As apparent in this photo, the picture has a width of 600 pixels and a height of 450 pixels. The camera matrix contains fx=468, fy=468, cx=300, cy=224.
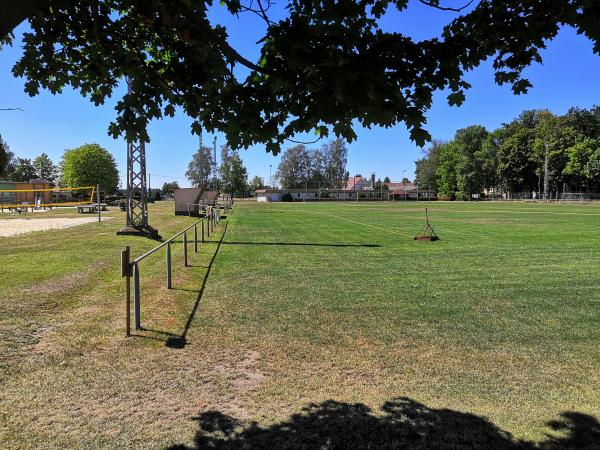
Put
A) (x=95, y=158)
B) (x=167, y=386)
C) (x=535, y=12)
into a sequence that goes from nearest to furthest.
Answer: (x=535, y=12), (x=167, y=386), (x=95, y=158)

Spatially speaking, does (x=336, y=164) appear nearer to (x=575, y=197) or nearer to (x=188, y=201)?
(x=575, y=197)

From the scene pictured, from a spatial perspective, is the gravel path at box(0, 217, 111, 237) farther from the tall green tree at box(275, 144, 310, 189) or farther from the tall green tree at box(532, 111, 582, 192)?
the tall green tree at box(275, 144, 310, 189)

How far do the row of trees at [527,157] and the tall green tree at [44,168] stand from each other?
102 metres

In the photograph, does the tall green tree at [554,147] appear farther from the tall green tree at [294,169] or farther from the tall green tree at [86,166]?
the tall green tree at [86,166]

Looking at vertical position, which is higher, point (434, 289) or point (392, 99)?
point (392, 99)

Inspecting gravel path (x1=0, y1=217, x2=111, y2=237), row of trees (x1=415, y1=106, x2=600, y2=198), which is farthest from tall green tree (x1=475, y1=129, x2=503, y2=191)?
gravel path (x1=0, y1=217, x2=111, y2=237)

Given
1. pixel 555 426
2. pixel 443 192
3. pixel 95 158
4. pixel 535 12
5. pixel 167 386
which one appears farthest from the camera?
pixel 443 192

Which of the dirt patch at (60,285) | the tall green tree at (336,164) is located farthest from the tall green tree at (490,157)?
the dirt patch at (60,285)

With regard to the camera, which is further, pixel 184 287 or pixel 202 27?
pixel 184 287

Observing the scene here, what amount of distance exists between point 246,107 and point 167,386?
2922 millimetres

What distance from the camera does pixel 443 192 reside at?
132 m

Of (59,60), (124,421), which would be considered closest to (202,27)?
(59,60)

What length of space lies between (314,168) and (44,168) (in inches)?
3197

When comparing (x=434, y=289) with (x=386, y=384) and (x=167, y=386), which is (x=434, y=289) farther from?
(x=167, y=386)
